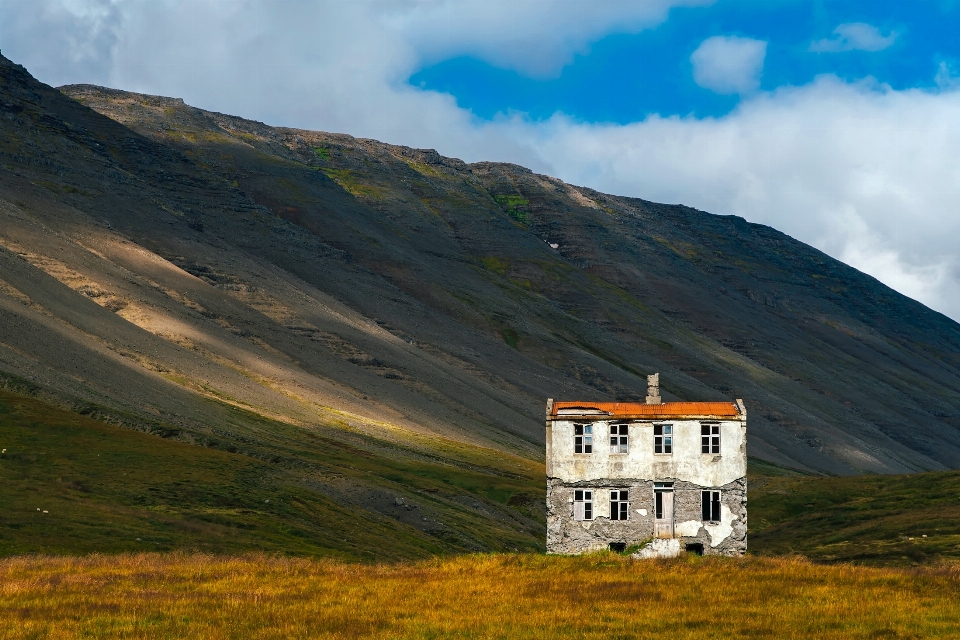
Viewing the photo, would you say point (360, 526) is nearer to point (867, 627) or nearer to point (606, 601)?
point (606, 601)

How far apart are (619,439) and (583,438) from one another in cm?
154

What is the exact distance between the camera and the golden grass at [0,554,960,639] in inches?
1121

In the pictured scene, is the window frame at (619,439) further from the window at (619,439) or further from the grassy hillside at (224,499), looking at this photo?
the grassy hillside at (224,499)

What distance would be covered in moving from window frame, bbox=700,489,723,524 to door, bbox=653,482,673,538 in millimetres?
1327

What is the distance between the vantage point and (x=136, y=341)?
125500mm

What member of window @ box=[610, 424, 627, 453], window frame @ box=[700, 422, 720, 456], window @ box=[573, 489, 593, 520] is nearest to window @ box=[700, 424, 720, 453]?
window frame @ box=[700, 422, 720, 456]

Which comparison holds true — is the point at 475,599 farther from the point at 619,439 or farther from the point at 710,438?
the point at 710,438

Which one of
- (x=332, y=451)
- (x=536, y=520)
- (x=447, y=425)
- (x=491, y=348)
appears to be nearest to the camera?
(x=536, y=520)

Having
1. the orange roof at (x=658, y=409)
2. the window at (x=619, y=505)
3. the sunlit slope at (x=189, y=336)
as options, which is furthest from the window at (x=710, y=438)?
the sunlit slope at (x=189, y=336)

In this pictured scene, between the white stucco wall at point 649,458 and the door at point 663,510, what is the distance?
0.49m

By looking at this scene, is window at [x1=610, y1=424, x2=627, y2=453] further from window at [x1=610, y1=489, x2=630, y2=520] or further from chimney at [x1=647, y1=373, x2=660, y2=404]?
chimney at [x1=647, y1=373, x2=660, y2=404]

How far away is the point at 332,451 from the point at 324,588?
68028 mm

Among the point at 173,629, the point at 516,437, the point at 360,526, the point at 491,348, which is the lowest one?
the point at 173,629

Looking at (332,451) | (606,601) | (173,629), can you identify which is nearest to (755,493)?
(332,451)
